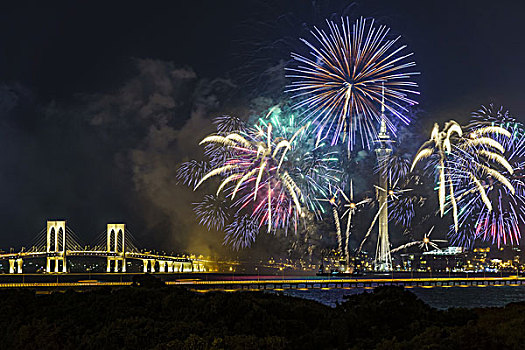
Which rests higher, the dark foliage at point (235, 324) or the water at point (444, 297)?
the dark foliage at point (235, 324)

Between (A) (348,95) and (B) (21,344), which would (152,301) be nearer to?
(B) (21,344)

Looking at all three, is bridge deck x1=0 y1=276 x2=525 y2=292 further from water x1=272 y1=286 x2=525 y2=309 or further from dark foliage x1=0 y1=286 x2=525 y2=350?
dark foliage x1=0 y1=286 x2=525 y2=350

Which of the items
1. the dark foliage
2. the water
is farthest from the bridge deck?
the dark foliage

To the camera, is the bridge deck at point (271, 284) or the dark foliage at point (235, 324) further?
the bridge deck at point (271, 284)

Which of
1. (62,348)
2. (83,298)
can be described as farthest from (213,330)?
(83,298)

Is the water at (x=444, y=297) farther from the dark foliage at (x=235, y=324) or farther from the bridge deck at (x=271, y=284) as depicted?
the dark foliage at (x=235, y=324)

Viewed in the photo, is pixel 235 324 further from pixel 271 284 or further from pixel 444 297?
pixel 271 284

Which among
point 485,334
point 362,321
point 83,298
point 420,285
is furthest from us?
point 420,285

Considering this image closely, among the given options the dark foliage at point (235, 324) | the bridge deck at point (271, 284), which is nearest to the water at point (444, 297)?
the bridge deck at point (271, 284)
